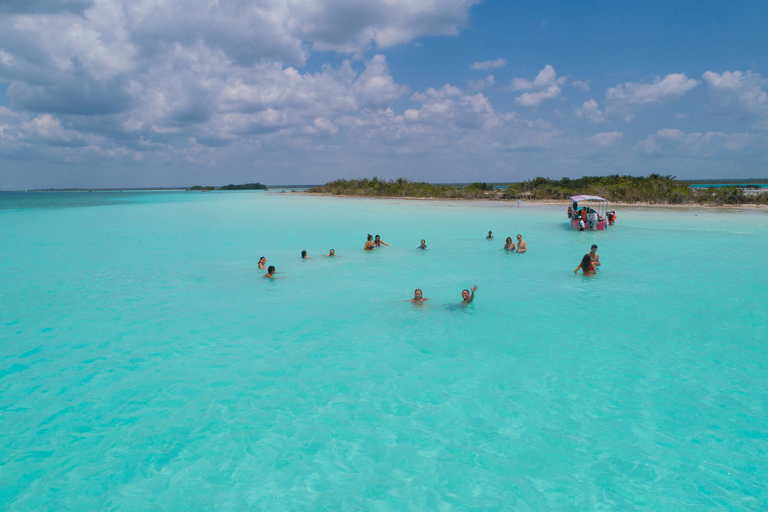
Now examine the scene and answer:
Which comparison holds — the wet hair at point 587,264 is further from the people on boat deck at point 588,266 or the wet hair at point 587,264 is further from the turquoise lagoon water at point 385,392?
the turquoise lagoon water at point 385,392

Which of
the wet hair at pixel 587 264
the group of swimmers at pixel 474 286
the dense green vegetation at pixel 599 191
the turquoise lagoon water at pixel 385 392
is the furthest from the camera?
the dense green vegetation at pixel 599 191

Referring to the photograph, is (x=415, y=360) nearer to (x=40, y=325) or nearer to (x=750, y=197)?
(x=40, y=325)

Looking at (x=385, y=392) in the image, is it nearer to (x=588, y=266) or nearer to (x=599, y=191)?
(x=588, y=266)

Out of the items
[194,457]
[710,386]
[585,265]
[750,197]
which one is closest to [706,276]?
[585,265]

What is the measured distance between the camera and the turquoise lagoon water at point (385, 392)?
504 cm

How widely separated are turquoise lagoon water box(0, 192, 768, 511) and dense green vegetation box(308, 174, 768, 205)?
4078 centimetres

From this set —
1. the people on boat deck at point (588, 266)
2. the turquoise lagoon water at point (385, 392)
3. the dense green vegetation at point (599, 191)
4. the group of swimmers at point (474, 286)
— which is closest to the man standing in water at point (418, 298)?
the group of swimmers at point (474, 286)

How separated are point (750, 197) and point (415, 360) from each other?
58240 mm

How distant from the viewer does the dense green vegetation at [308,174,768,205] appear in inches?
1914

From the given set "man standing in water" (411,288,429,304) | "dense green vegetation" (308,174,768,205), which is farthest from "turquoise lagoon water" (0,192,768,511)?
"dense green vegetation" (308,174,768,205)

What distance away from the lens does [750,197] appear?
48.0m

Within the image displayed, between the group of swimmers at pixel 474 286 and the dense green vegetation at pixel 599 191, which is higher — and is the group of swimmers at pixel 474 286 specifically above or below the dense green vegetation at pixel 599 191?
below

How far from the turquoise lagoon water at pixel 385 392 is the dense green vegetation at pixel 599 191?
4078cm

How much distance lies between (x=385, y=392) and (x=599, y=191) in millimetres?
57989
